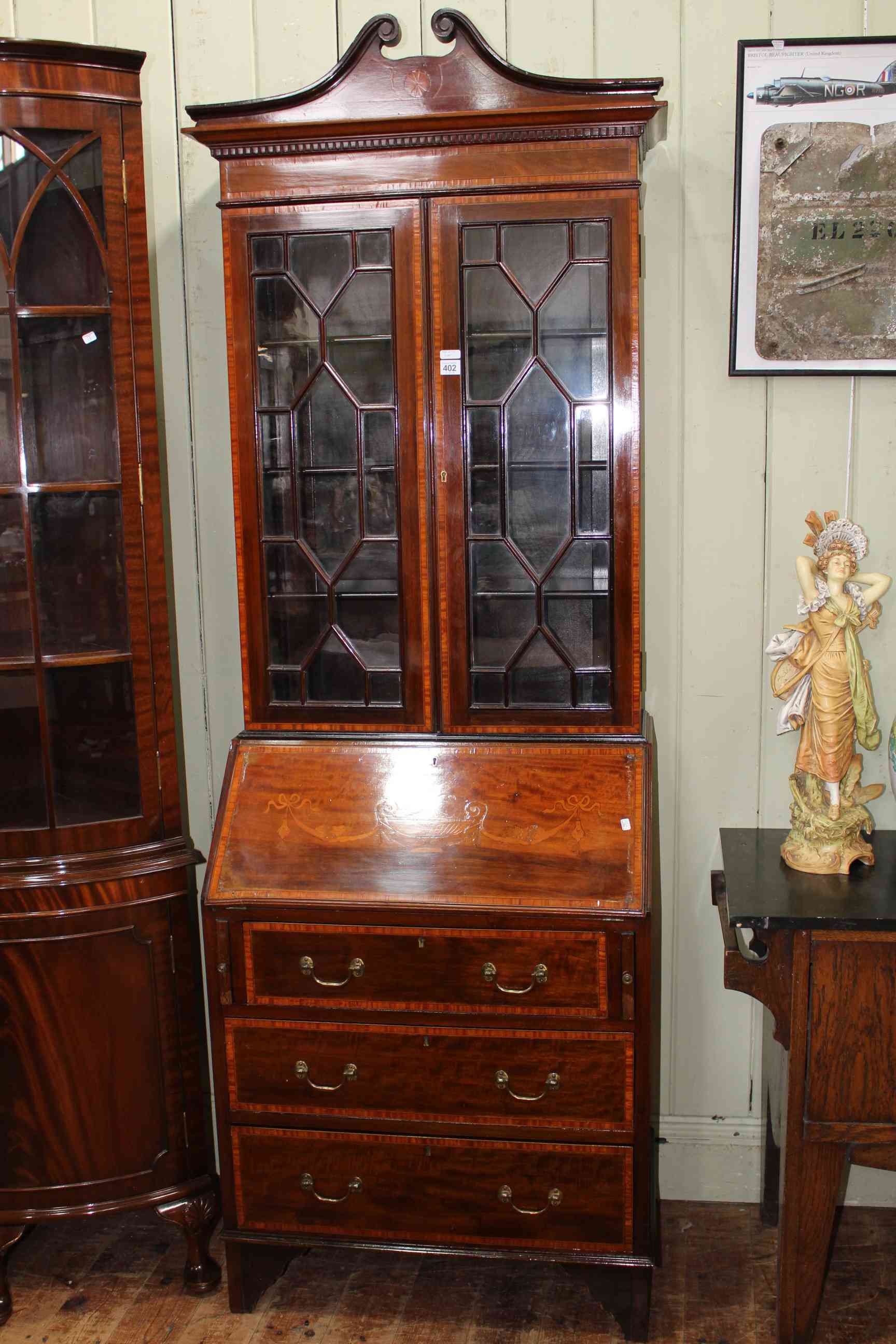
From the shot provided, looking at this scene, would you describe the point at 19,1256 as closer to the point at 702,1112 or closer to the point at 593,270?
the point at 702,1112

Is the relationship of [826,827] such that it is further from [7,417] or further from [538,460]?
[7,417]

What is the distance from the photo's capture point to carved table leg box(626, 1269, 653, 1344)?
91.0 inches

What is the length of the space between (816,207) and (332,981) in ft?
6.24

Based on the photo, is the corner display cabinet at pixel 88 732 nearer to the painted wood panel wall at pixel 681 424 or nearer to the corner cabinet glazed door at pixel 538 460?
the painted wood panel wall at pixel 681 424

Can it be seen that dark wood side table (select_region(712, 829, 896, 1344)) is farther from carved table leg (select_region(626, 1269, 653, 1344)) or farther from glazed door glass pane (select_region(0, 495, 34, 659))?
glazed door glass pane (select_region(0, 495, 34, 659))

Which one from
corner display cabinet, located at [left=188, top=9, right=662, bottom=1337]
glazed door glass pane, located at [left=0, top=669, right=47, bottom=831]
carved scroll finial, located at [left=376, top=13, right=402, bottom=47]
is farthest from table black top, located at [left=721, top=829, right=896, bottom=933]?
carved scroll finial, located at [left=376, top=13, right=402, bottom=47]

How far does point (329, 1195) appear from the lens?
2.39m

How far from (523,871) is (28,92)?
1801 millimetres

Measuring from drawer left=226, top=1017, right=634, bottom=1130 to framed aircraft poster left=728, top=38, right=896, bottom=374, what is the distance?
1.52 metres

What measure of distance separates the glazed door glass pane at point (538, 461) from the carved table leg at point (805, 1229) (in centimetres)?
96

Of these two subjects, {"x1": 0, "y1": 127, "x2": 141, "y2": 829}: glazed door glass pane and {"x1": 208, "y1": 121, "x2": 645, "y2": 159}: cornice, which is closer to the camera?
{"x1": 208, "y1": 121, "x2": 645, "y2": 159}: cornice

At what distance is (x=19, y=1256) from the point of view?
A: 271 centimetres

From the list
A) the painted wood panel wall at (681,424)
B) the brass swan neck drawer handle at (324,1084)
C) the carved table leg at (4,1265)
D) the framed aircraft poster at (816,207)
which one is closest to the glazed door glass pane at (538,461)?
the painted wood panel wall at (681,424)

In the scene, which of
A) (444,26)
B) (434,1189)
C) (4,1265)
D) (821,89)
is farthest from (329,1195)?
(821,89)
